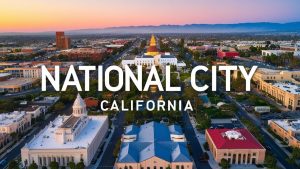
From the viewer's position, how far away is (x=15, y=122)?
40.6m

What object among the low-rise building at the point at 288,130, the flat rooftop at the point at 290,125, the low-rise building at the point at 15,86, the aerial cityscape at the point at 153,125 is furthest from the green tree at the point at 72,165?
the low-rise building at the point at 15,86

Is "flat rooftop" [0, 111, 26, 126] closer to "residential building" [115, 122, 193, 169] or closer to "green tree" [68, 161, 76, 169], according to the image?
"green tree" [68, 161, 76, 169]

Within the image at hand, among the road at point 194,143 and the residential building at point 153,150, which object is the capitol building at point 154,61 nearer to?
the road at point 194,143

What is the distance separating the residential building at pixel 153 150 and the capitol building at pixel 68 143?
3.33 meters

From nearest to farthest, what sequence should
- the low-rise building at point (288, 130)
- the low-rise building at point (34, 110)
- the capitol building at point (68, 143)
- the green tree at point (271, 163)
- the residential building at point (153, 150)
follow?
1. the green tree at point (271, 163)
2. the residential building at point (153, 150)
3. the capitol building at point (68, 143)
4. the low-rise building at point (288, 130)
5. the low-rise building at point (34, 110)

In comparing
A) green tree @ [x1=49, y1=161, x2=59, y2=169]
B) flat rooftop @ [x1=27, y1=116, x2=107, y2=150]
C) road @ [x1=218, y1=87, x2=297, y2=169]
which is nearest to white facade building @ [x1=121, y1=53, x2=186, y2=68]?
road @ [x1=218, y1=87, x2=297, y2=169]

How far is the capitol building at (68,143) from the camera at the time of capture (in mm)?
31781

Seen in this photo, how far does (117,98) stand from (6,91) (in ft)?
75.2

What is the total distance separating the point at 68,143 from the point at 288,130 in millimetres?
23257

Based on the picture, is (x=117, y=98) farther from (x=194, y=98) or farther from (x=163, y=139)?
(x=163, y=139)

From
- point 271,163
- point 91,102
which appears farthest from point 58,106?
point 271,163

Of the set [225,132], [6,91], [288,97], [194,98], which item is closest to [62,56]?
[6,91]

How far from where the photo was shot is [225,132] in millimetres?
35594

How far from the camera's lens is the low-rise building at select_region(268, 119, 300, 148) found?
35.6 metres
